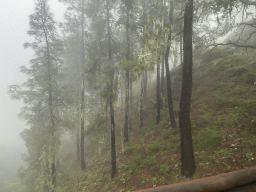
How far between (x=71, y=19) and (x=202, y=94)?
1462 cm

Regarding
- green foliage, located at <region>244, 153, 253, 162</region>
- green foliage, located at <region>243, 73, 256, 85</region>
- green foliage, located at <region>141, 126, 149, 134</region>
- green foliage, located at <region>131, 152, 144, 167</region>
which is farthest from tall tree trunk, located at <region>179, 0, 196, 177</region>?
green foliage, located at <region>243, 73, 256, 85</region>

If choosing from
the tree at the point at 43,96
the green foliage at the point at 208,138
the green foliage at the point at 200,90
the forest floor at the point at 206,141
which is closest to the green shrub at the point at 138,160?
the forest floor at the point at 206,141

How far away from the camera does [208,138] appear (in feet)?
22.8

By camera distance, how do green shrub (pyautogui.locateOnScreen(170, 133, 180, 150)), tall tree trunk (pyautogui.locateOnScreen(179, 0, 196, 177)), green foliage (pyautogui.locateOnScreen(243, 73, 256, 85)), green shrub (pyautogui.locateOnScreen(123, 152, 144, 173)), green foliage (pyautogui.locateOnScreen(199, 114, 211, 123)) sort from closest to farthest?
1. tall tree trunk (pyautogui.locateOnScreen(179, 0, 196, 177))
2. green shrub (pyautogui.locateOnScreen(170, 133, 180, 150))
3. green shrub (pyautogui.locateOnScreen(123, 152, 144, 173))
4. green foliage (pyautogui.locateOnScreen(199, 114, 211, 123))
5. green foliage (pyautogui.locateOnScreen(243, 73, 256, 85))

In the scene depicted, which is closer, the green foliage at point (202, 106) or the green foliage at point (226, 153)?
the green foliage at point (226, 153)

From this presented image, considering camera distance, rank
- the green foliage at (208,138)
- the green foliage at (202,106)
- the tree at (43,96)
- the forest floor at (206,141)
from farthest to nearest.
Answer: the tree at (43,96) → the green foliage at (202,106) → the green foliage at (208,138) → the forest floor at (206,141)

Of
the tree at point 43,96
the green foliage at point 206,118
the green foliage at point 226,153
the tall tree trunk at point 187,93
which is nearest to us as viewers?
the tall tree trunk at point 187,93

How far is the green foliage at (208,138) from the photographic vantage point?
6707mm

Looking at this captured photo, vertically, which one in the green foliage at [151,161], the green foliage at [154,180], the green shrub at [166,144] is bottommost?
the green foliage at [154,180]

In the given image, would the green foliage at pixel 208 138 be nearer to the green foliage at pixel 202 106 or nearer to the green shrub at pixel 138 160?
the green foliage at pixel 202 106

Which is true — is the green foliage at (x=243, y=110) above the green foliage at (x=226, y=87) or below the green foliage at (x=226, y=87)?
below

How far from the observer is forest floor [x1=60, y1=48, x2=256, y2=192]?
5.75 metres

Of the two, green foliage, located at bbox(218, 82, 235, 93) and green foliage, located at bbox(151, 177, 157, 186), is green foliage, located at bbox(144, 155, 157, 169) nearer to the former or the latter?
green foliage, located at bbox(151, 177, 157, 186)

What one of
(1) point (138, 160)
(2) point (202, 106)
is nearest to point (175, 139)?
(1) point (138, 160)
